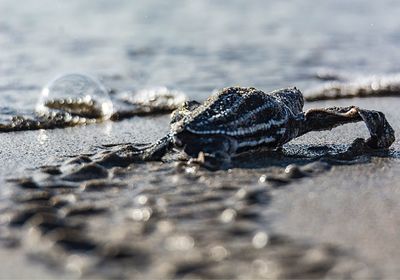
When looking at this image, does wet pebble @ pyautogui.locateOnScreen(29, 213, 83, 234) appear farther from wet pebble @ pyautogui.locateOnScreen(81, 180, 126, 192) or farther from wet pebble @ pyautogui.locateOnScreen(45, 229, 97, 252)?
wet pebble @ pyautogui.locateOnScreen(81, 180, 126, 192)

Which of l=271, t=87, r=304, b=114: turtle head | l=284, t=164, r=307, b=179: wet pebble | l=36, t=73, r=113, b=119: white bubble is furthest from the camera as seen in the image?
l=36, t=73, r=113, b=119: white bubble

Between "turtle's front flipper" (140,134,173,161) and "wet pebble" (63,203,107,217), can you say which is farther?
"turtle's front flipper" (140,134,173,161)

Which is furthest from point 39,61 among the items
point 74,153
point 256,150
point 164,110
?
point 256,150

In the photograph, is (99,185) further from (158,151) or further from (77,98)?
(77,98)

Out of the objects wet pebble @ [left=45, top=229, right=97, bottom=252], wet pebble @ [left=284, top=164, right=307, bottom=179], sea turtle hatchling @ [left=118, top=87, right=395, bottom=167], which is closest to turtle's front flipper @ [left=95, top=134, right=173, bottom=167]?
sea turtle hatchling @ [left=118, top=87, right=395, bottom=167]

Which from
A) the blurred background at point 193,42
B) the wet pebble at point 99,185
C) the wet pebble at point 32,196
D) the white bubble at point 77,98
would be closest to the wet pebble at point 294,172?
the wet pebble at point 99,185
